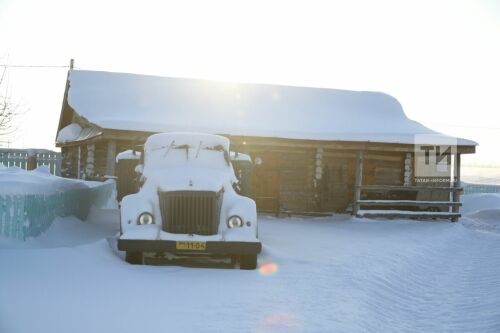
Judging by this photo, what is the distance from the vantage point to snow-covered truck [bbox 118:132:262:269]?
22.1 ft

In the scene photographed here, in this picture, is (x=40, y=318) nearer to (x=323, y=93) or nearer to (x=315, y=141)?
(x=315, y=141)

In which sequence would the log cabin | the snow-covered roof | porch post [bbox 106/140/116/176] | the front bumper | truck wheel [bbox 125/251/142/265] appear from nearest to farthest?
1. the front bumper
2. truck wheel [bbox 125/251/142/265]
3. porch post [bbox 106/140/116/176]
4. the log cabin
5. the snow-covered roof

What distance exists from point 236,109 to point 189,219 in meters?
11.7

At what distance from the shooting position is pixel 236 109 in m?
18.4

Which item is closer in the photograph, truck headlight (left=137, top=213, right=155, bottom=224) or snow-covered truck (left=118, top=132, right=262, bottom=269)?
snow-covered truck (left=118, top=132, right=262, bottom=269)

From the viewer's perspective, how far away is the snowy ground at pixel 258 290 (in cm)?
445

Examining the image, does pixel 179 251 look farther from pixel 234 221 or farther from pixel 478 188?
pixel 478 188

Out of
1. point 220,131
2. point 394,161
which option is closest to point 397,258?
point 220,131

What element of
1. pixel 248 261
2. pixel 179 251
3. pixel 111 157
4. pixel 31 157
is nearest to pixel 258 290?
pixel 248 261

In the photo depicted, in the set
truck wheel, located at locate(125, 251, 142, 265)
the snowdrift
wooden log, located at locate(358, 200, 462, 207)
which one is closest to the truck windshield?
truck wheel, located at locate(125, 251, 142, 265)

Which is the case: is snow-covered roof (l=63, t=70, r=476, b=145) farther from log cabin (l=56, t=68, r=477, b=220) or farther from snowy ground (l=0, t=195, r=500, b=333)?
snowy ground (l=0, t=195, r=500, b=333)

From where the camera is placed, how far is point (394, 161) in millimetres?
18484

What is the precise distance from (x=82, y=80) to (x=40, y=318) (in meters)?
17.8

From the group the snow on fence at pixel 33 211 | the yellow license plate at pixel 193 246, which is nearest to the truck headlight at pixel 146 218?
the yellow license plate at pixel 193 246
